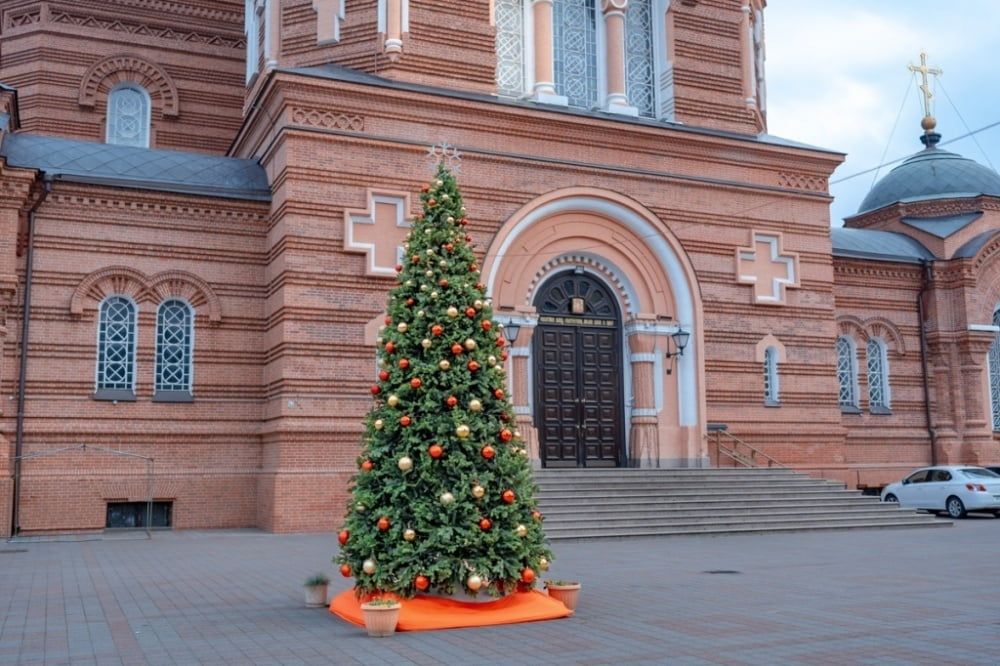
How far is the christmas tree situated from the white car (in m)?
14.8

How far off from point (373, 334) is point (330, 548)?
4.65 metres

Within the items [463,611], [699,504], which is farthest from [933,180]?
[463,611]

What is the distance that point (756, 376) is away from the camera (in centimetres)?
2138

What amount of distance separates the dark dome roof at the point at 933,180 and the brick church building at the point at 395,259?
288 centimetres

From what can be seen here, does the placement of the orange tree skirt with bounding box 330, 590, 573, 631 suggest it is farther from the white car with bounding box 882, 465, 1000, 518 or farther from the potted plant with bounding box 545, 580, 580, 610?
the white car with bounding box 882, 465, 1000, 518

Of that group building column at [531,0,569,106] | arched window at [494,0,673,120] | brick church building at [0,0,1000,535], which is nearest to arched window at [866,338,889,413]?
brick church building at [0,0,1000,535]

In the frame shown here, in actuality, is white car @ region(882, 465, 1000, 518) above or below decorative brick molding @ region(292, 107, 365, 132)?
below

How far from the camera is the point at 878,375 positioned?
25656 millimetres

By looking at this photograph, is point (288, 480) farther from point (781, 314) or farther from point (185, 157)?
point (781, 314)

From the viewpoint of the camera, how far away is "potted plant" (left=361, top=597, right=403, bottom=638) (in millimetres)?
8141

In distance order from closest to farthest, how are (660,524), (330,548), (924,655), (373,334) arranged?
(924,655) < (330,548) < (660,524) < (373,334)

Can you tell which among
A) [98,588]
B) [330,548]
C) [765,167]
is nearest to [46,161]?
[330,548]

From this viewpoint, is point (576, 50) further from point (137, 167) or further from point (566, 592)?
point (566, 592)

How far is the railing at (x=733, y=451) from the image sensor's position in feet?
67.8
